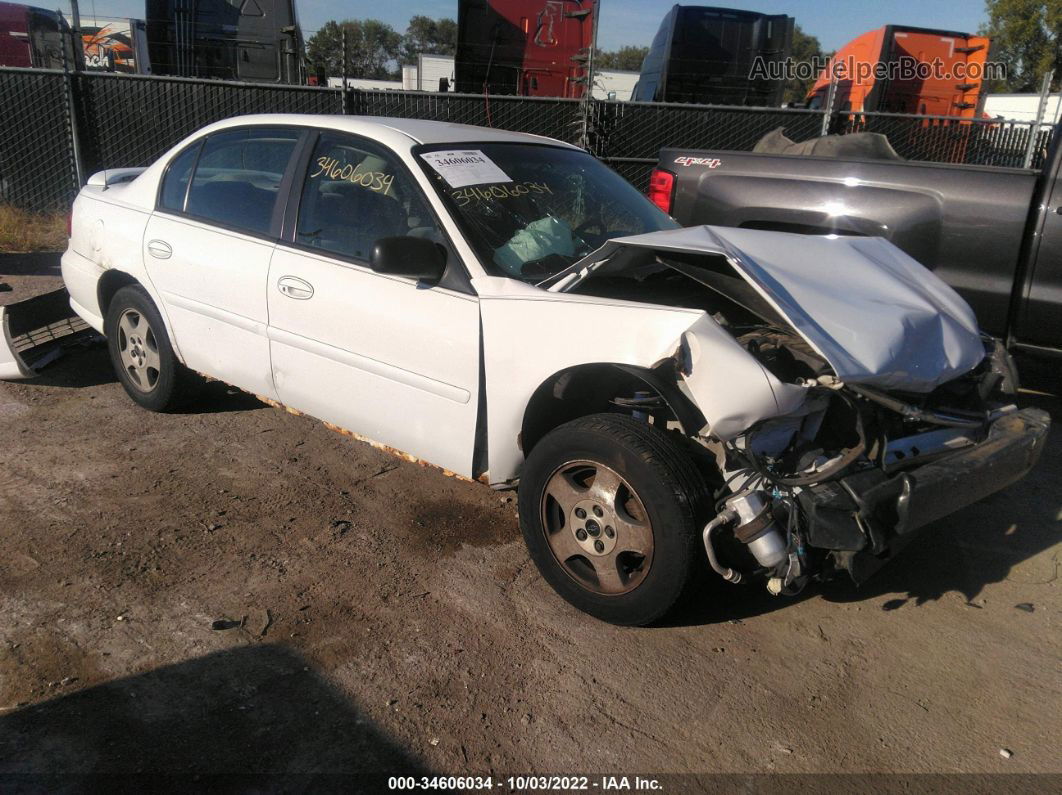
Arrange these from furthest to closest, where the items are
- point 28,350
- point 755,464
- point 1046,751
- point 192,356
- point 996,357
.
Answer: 1. point 28,350
2. point 192,356
3. point 996,357
4. point 755,464
5. point 1046,751

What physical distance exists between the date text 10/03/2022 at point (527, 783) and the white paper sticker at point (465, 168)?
2379 mm

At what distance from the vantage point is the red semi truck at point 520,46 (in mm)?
13547

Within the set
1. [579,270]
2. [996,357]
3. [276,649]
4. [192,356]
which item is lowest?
[276,649]

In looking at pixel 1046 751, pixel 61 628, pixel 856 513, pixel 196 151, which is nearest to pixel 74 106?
pixel 196 151

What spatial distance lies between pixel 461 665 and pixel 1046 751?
1.88m

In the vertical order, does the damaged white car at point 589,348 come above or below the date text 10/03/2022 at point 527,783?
above

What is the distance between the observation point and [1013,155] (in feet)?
36.0

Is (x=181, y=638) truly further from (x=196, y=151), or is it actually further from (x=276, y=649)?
(x=196, y=151)

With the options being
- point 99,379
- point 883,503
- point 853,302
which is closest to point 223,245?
point 99,379

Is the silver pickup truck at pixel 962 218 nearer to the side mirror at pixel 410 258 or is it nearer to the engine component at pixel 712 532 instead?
the side mirror at pixel 410 258

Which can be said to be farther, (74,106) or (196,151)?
(74,106)

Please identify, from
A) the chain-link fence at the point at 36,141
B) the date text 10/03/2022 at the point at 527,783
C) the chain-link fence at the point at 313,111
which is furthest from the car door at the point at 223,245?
the chain-link fence at the point at 36,141

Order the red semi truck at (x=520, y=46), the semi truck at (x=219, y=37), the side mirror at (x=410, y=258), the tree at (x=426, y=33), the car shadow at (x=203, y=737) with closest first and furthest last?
1. the car shadow at (x=203, y=737)
2. the side mirror at (x=410, y=258)
3. the red semi truck at (x=520, y=46)
4. the semi truck at (x=219, y=37)
5. the tree at (x=426, y=33)

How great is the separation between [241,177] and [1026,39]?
35.1 metres
